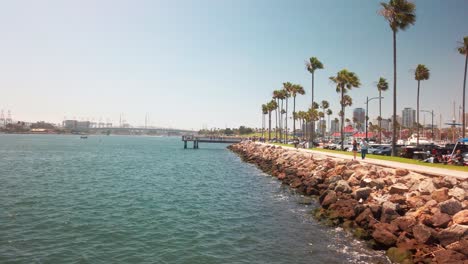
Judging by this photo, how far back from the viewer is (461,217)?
13.6 metres

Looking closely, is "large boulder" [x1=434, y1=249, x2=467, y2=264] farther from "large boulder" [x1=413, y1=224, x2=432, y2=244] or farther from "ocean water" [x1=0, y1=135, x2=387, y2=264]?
"ocean water" [x1=0, y1=135, x2=387, y2=264]

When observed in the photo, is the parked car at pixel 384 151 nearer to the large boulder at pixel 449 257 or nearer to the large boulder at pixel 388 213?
the large boulder at pixel 388 213

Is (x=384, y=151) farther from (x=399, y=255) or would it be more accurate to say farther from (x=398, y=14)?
(x=399, y=255)

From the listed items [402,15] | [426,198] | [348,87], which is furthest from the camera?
[348,87]

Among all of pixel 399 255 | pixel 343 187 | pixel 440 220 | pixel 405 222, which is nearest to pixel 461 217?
pixel 440 220

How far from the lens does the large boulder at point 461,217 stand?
13312 millimetres

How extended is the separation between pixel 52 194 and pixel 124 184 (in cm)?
710

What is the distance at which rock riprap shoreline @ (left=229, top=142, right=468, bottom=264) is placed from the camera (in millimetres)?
12789

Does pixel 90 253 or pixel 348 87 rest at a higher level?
pixel 348 87

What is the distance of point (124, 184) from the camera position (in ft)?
105

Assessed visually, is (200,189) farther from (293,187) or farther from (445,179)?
(445,179)

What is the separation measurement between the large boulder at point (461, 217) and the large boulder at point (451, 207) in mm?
574

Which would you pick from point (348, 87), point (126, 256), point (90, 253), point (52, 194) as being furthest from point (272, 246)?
point (348, 87)

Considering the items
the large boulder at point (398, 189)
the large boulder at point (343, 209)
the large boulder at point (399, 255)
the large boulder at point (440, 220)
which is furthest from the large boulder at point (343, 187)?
the large boulder at point (399, 255)
